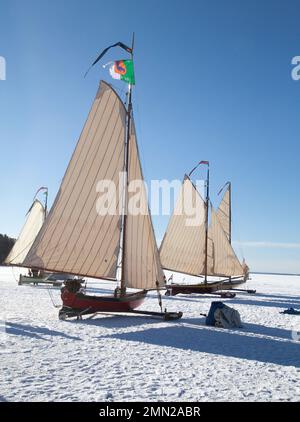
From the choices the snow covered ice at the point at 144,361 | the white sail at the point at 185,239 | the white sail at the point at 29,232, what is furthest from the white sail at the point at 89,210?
the white sail at the point at 29,232

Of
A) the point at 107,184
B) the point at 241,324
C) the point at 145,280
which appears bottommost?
the point at 241,324

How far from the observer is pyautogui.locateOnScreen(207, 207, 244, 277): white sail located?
136ft

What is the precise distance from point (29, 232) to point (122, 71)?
31941mm

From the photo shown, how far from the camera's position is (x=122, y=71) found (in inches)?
870

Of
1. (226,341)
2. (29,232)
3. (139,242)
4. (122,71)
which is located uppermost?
(122,71)

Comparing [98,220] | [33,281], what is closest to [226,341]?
[98,220]

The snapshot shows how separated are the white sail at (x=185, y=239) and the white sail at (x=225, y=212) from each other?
6.43m

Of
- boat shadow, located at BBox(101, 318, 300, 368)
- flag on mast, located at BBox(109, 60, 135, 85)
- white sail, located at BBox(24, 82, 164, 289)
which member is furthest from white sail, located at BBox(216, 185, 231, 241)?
boat shadow, located at BBox(101, 318, 300, 368)

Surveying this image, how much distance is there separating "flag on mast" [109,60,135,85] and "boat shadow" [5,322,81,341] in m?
14.1

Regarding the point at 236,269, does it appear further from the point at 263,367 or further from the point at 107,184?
the point at 263,367

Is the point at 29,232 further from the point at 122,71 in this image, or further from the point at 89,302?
the point at 89,302
